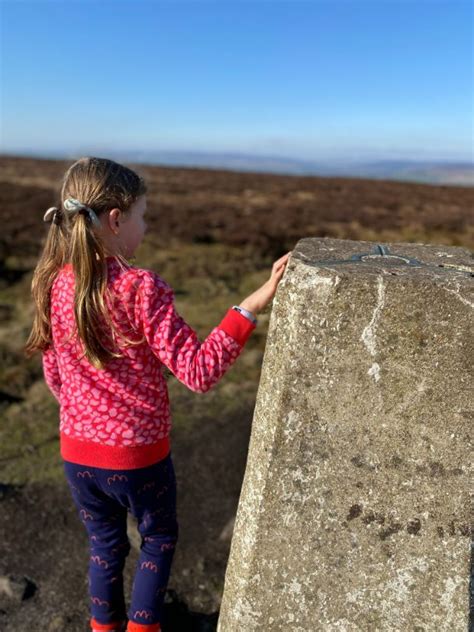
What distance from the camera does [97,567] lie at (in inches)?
84.2

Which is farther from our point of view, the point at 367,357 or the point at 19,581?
the point at 19,581

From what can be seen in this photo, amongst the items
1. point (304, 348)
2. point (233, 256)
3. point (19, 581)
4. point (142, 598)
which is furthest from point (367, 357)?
point (233, 256)

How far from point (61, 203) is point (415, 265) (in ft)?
3.47

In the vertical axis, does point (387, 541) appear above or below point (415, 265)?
below

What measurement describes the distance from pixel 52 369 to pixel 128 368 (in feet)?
1.48

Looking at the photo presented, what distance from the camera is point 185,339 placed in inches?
68.6

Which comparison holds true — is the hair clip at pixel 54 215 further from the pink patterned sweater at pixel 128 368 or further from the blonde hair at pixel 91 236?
the pink patterned sweater at pixel 128 368

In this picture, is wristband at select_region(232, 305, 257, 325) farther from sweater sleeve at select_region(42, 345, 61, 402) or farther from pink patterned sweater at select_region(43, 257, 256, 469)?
sweater sleeve at select_region(42, 345, 61, 402)

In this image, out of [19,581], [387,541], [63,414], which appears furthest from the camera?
[19,581]

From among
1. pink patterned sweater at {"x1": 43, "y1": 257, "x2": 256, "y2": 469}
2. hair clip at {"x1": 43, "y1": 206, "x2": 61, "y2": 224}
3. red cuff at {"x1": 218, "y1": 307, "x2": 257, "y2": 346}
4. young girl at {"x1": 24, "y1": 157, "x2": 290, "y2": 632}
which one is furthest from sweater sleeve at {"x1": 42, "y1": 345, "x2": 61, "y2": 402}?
red cuff at {"x1": 218, "y1": 307, "x2": 257, "y2": 346}

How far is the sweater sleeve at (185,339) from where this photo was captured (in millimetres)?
1699

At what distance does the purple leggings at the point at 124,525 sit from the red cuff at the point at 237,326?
56cm

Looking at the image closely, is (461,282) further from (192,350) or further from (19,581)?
(19,581)

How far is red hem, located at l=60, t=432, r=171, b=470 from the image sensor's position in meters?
1.92
